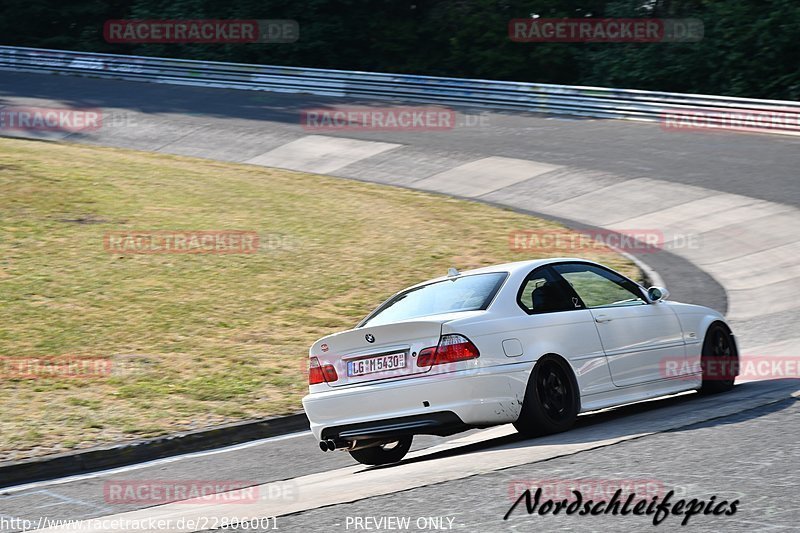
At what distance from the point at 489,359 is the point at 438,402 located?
47cm

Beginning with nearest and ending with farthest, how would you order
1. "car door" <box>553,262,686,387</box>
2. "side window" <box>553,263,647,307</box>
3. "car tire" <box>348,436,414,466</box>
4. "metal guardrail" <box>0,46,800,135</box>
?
"car tire" <box>348,436,414,466</box>, "car door" <box>553,262,686,387</box>, "side window" <box>553,263,647,307</box>, "metal guardrail" <box>0,46,800,135</box>

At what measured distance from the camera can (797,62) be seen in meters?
34.1

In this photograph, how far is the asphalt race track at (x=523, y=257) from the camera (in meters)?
6.17

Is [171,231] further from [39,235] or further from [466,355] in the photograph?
[466,355]

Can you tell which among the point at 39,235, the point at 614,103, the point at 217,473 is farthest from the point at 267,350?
the point at 614,103

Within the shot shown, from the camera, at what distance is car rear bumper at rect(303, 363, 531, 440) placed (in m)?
7.63

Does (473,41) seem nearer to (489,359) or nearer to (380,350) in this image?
(380,350)

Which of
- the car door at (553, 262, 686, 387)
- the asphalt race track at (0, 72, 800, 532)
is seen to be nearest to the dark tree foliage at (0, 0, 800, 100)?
the asphalt race track at (0, 72, 800, 532)

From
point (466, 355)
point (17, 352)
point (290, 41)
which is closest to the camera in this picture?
point (466, 355)

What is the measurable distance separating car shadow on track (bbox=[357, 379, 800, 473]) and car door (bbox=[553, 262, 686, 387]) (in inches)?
13.8

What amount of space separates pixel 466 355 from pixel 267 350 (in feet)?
19.4

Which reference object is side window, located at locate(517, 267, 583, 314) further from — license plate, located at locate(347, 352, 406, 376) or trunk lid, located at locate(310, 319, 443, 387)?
license plate, located at locate(347, 352, 406, 376)

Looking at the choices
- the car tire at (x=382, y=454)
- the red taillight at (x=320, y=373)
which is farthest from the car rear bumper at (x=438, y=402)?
the car tire at (x=382, y=454)

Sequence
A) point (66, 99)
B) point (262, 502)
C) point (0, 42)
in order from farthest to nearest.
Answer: point (0, 42), point (66, 99), point (262, 502)
